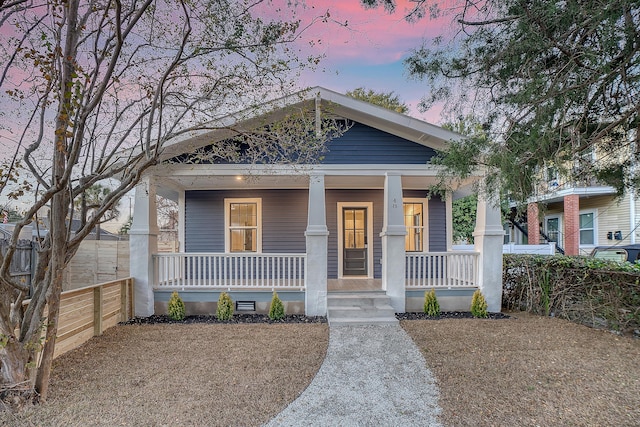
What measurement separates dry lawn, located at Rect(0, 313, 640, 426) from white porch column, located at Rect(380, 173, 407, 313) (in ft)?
3.03

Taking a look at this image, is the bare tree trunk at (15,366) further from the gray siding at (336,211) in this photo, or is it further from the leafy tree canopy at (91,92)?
the gray siding at (336,211)

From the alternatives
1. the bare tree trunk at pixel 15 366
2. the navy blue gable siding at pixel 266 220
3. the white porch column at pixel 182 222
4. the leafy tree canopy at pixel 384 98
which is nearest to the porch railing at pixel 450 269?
the navy blue gable siding at pixel 266 220

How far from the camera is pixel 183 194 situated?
8.67m

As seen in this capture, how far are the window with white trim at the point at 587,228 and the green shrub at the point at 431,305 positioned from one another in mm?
10414

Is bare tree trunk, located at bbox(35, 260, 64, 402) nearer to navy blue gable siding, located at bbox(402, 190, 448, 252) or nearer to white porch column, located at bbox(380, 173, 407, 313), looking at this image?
white porch column, located at bbox(380, 173, 407, 313)

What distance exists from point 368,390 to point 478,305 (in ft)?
12.8

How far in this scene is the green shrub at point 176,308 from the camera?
638 centimetres

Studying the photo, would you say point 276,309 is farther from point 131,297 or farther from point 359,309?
point 131,297

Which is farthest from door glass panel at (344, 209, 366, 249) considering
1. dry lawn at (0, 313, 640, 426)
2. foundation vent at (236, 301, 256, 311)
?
dry lawn at (0, 313, 640, 426)

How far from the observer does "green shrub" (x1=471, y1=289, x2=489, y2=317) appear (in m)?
6.46

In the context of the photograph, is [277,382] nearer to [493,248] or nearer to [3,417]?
[3,417]

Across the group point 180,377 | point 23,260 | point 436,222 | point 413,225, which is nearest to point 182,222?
point 23,260

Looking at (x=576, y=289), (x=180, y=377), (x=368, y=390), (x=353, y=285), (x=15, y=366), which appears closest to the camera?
(x=15, y=366)

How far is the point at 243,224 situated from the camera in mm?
8641
